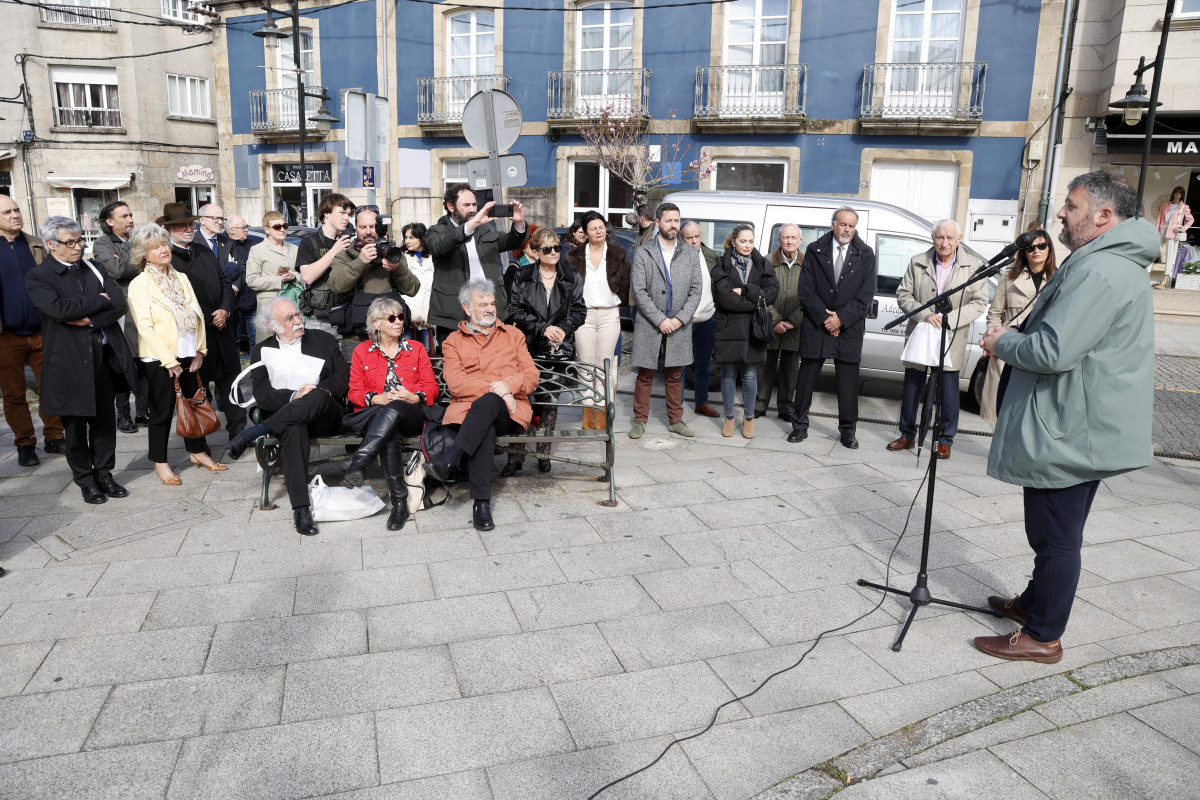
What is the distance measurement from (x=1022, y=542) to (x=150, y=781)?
182 inches

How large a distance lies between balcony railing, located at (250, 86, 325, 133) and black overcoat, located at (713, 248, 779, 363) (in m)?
20.9

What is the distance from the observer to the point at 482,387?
17.9 ft

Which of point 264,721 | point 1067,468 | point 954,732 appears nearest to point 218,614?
point 264,721

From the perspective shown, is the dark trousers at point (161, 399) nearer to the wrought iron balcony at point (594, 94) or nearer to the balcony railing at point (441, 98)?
the wrought iron balcony at point (594, 94)

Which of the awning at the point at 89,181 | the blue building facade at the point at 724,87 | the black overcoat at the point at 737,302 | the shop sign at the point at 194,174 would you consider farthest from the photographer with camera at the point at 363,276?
the awning at the point at 89,181

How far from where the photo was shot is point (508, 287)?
735cm

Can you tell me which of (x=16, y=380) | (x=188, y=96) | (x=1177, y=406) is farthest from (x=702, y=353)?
(x=188, y=96)

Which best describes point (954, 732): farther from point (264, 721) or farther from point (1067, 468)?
point (264, 721)

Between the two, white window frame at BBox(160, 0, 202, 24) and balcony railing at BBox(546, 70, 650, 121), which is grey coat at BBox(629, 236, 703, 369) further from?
white window frame at BBox(160, 0, 202, 24)

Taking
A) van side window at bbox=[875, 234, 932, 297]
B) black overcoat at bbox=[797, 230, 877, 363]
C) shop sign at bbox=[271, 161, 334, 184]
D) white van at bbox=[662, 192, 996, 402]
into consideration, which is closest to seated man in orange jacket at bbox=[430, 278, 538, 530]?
black overcoat at bbox=[797, 230, 877, 363]

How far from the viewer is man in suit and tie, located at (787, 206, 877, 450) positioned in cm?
711

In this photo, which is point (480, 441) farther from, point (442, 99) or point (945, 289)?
point (442, 99)

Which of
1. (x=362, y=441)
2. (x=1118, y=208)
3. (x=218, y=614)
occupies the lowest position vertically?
(x=218, y=614)

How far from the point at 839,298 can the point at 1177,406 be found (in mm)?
4793
